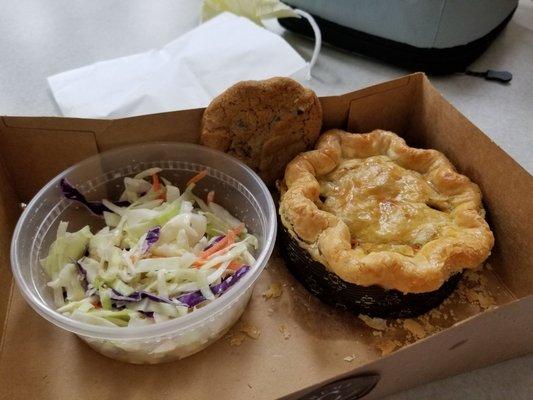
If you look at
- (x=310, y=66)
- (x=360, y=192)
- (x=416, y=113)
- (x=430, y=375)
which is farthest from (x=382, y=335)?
(x=310, y=66)

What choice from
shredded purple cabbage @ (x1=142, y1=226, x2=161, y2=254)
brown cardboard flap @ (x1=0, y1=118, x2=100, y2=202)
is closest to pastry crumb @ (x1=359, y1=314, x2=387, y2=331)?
shredded purple cabbage @ (x1=142, y1=226, x2=161, y2=254)

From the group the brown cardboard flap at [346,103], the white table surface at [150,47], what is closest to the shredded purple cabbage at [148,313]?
the brown cardboard flap at [346,103]

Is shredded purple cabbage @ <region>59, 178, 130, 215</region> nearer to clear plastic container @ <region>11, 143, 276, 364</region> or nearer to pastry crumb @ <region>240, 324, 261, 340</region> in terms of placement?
clear plastic container @ <region>11, 143, 276, 364</region>

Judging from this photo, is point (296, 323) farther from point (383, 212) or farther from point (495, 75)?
point (495, 75)

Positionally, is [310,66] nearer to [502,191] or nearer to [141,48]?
[141,48]

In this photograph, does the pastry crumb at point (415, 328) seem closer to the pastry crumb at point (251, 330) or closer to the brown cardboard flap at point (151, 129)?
the pastry crumb at point (251, 330)

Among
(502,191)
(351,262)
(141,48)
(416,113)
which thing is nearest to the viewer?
(351,262)

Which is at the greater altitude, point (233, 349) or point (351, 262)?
point (351, 262)
